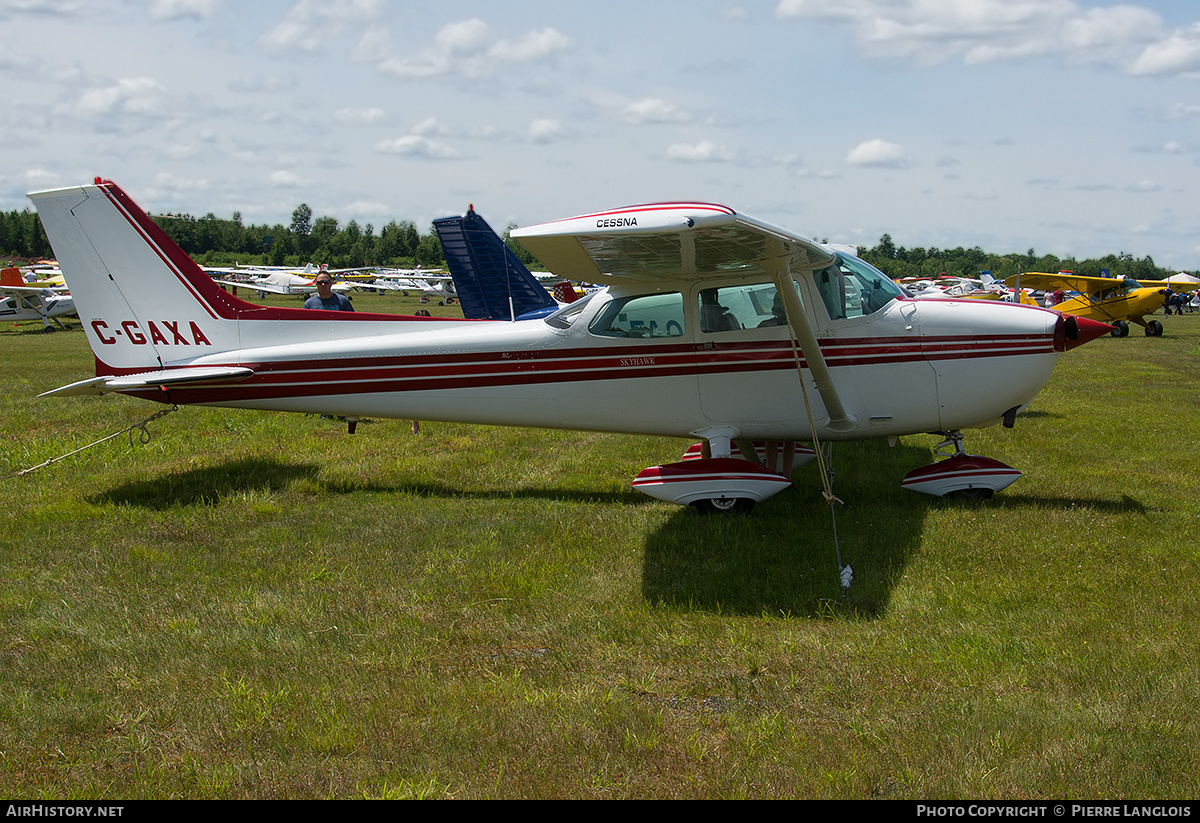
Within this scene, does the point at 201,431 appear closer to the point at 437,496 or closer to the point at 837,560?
the point at 437,496

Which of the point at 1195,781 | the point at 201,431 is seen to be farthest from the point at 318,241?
the point at 1195,781

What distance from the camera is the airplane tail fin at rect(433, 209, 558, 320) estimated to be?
15.9 m

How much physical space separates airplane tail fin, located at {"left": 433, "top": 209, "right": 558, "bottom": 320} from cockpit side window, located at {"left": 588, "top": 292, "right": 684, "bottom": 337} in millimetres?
8310

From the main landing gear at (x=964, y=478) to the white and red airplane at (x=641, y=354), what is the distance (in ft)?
0.05

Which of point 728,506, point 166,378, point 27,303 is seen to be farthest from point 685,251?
point 27,303

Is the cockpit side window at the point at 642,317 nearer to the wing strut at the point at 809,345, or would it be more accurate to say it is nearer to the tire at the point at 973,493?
the wing strut at the point at 809,345

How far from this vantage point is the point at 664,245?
6078 millimetres

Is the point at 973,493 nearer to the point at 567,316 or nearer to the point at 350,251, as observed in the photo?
the point at 567,316

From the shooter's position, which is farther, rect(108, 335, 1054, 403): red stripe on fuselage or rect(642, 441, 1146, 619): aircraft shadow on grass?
rect(108, 335, 1054, 403): red stripe on fuselage

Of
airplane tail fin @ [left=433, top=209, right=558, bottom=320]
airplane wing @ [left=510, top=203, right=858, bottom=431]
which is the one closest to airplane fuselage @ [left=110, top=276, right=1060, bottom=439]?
airplane wing @ [left=510, top=203, right=858, bottom=431]

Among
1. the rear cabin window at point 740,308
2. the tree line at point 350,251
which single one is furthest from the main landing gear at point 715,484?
the tree line at point 350,251

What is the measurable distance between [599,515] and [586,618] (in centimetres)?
222

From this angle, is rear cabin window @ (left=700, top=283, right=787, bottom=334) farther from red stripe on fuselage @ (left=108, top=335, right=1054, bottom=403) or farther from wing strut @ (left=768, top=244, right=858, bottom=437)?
wing strut @ (left=768, top=244, right=858, bottom=437)

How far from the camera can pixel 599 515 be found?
7.20 m
